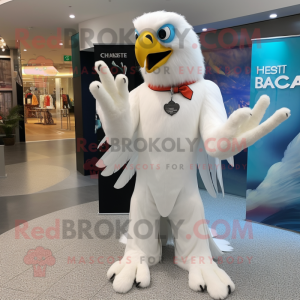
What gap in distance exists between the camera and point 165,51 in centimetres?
193

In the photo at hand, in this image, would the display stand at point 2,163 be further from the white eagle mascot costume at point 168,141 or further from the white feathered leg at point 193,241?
the white feathered leg at point 193,241

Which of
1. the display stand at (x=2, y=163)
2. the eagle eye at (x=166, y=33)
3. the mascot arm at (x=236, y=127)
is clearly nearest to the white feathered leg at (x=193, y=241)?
the mascot arm at (x=236, y=127)

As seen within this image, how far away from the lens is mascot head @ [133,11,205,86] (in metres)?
1.89

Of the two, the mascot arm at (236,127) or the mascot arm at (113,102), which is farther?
the mascot arm at (113,102)

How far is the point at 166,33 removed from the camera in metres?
1.87

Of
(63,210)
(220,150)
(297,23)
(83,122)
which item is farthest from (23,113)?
(220,150)

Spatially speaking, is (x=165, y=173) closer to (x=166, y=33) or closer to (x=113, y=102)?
(x=113, y=102)

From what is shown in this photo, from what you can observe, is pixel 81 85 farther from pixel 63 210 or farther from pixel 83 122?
pixel 63 210

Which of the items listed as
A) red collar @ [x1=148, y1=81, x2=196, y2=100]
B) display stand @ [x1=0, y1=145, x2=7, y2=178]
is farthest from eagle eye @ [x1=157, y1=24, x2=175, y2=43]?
display stand @ [x1=0, y1=145, x2=7, y2=178]

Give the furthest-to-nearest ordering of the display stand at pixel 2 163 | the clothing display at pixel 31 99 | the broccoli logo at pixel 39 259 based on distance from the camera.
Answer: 1. the clothing display at pixel 31 99
2. the display stand at pixel 2 163
3. the broccoli logo at pixel 39 259

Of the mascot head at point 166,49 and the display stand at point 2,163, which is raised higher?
the mascot head at point 166,49

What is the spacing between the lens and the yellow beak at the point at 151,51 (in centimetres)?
188

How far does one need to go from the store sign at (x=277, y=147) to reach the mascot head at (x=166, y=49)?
1.21 metres

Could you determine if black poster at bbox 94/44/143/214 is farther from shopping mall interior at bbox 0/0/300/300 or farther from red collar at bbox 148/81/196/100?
red collar at bbox 148/81/196/100
